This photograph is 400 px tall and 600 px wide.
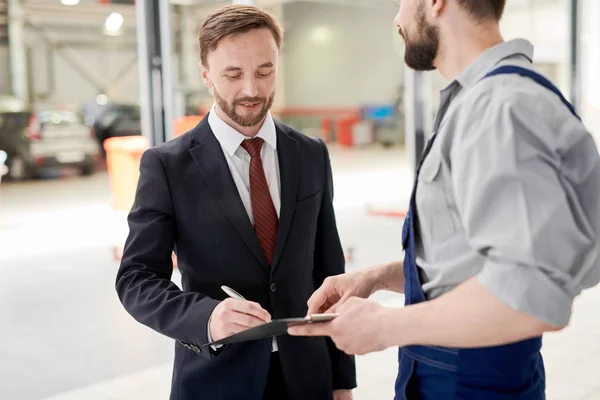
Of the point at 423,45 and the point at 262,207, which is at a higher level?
the point at 423,45

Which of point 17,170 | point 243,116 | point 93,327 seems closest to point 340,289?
point 243,116

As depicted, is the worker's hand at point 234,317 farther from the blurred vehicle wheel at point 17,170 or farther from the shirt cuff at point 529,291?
the blurred vehicle wheel at point 17,170

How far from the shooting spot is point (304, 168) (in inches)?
66.6

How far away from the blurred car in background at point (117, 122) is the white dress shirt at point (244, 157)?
14753mm

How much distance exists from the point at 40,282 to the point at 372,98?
19767 mm

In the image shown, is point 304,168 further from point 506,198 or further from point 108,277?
point 108,277

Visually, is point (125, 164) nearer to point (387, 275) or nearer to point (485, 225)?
point (387, 275)

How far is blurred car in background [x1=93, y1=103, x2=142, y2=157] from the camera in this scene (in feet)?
52.1

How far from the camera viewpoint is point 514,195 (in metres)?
0.96

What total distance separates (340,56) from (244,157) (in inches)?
930

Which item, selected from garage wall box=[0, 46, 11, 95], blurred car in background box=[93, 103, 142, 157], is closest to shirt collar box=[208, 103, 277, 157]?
blurred car in background box=[93, 103, 142, 157]

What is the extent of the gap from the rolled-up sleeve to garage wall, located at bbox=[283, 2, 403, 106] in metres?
23.2

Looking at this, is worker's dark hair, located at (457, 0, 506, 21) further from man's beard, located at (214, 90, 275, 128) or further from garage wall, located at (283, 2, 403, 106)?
garage wall, located at (283, 2, 403, 106)

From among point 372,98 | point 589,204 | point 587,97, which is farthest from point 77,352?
point 372,98
